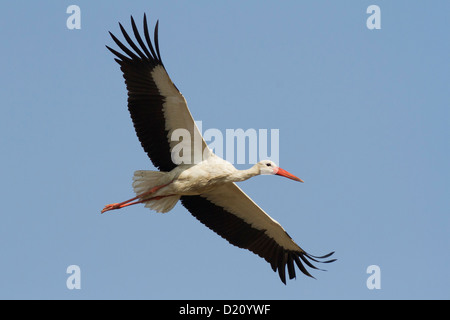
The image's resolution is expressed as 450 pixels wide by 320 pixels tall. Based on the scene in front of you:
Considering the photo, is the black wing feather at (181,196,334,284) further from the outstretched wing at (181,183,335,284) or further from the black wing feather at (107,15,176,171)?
the black wing feather at (107,15,176,171)

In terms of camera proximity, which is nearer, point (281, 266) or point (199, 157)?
point (199, 157)

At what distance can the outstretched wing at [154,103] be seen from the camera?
12.4 meters

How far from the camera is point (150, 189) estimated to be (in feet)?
42.3

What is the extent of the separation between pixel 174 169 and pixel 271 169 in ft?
4.74

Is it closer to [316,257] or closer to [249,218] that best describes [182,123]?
[249,218]

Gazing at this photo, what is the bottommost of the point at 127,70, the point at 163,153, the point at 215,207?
the point at 215,207

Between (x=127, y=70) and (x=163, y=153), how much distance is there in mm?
1354

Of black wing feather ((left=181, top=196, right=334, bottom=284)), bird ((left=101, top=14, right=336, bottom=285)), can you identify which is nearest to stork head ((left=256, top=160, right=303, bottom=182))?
bird ((left=101, top=14, right=336, bottom=285))

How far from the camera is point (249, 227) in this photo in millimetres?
13805

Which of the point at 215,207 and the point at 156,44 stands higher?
the point at 156,44

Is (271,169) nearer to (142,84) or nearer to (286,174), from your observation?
(286,174)

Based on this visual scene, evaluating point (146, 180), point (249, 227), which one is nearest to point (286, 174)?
point (249, 227)

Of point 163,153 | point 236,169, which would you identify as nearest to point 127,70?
point 163,153

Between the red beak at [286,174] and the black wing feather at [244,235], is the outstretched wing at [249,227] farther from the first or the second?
the red beak at [286,174]
